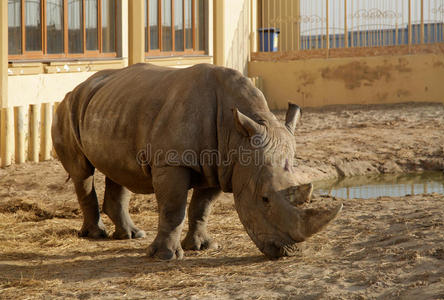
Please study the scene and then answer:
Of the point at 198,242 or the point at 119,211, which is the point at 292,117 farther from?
the point at 119,211

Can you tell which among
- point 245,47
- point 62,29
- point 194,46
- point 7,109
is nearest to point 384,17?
point 245,47

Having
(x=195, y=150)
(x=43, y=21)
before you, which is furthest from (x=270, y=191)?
(x=43, y=21)

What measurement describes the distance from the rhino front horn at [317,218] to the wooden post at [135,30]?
945cm

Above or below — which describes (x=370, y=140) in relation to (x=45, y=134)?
below

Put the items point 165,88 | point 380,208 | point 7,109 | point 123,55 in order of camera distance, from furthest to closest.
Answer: point 123,55
point 7,109
point 380,208
point 165,88

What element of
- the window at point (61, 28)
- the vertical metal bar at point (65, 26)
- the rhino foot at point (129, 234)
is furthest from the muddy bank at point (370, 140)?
the vertical metal bar at point (65, 26)

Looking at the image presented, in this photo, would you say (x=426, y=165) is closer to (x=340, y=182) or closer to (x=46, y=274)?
(x=340, y=182)

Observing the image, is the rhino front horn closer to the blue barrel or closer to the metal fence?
the metal fence

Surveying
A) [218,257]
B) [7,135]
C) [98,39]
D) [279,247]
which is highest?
[98,39]

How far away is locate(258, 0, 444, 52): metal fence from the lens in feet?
58.3

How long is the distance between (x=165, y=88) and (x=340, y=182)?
4924 millimetres

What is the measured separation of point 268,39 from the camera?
19953mm

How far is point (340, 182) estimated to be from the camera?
10.5 meters

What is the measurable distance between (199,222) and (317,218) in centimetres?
157
